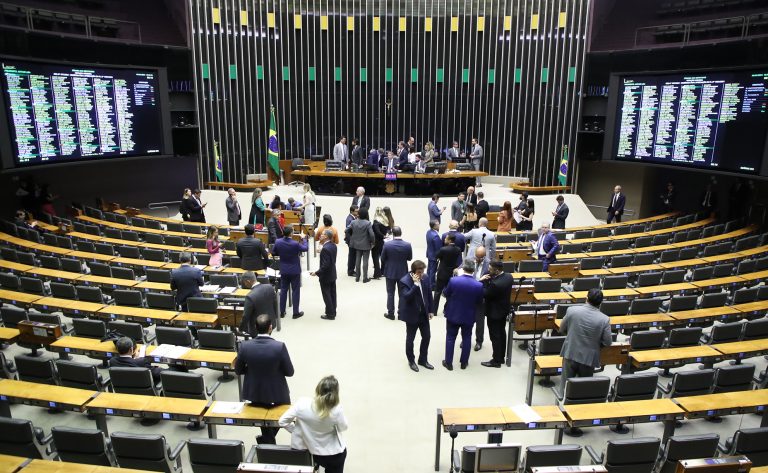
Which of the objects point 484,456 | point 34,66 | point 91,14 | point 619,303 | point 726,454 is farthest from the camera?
point 91,14

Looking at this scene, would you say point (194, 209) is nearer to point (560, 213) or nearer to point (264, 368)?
point (560, 213)

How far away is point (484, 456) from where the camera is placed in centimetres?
393

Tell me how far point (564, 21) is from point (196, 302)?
15.2m

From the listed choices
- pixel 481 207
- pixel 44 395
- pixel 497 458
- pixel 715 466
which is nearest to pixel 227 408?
pixel 44 395

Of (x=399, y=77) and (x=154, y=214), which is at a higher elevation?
(x=399, y=77)

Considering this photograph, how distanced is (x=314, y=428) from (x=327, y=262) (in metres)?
4.06

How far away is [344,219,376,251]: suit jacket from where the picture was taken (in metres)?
9.60

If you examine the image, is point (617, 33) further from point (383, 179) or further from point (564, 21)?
point (383, 179)

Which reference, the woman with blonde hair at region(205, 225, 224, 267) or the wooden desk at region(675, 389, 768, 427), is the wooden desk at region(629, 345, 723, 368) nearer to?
the wooden desk at region(675, 389, 768, 427)

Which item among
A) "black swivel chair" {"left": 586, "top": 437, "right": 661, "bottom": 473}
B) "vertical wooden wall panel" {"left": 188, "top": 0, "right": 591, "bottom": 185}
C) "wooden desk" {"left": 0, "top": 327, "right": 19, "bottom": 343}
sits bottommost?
"black swivel chair" {"left": 586, "top": 437, "right": 661, "bottom": 473}

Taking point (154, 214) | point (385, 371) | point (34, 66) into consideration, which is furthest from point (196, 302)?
point (154, 214)

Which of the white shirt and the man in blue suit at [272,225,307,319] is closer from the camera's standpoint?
the white shirt

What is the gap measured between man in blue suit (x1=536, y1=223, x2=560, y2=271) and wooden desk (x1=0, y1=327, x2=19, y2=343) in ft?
24.0

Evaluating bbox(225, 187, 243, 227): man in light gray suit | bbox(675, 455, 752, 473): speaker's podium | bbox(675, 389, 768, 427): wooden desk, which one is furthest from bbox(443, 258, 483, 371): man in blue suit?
bbox(225, 187, 243, 227): man in light gray suit
